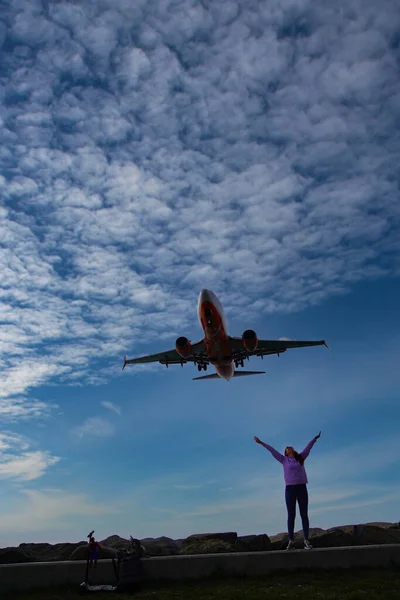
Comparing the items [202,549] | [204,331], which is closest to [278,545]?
[202,549]

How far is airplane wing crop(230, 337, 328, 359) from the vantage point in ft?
142

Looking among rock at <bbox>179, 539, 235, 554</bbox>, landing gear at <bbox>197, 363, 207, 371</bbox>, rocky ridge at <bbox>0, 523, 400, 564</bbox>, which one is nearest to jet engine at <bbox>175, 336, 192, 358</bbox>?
landing gear at <bbox>197, 363, 207, 371</bbox>

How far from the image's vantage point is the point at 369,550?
434 inches

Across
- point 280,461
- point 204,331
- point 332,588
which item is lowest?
point 332,588

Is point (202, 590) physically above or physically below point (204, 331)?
below

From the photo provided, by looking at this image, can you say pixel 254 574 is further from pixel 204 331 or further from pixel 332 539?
pixel 204 331

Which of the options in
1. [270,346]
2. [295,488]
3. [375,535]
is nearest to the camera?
[295,488]

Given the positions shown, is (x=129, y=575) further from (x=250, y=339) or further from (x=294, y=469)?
(x=250, y=339)

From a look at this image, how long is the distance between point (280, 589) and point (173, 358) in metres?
36.6

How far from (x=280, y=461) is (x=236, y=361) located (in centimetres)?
3404

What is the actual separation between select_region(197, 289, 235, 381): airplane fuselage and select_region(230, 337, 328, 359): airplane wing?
147cm

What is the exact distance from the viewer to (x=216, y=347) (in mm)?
39750

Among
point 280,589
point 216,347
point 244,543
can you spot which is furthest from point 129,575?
point 216,347

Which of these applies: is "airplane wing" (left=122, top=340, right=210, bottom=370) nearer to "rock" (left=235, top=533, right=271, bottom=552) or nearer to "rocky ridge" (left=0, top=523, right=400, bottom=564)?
"rocky ridge" (left=0, top=523, right=400, bottom=564)
